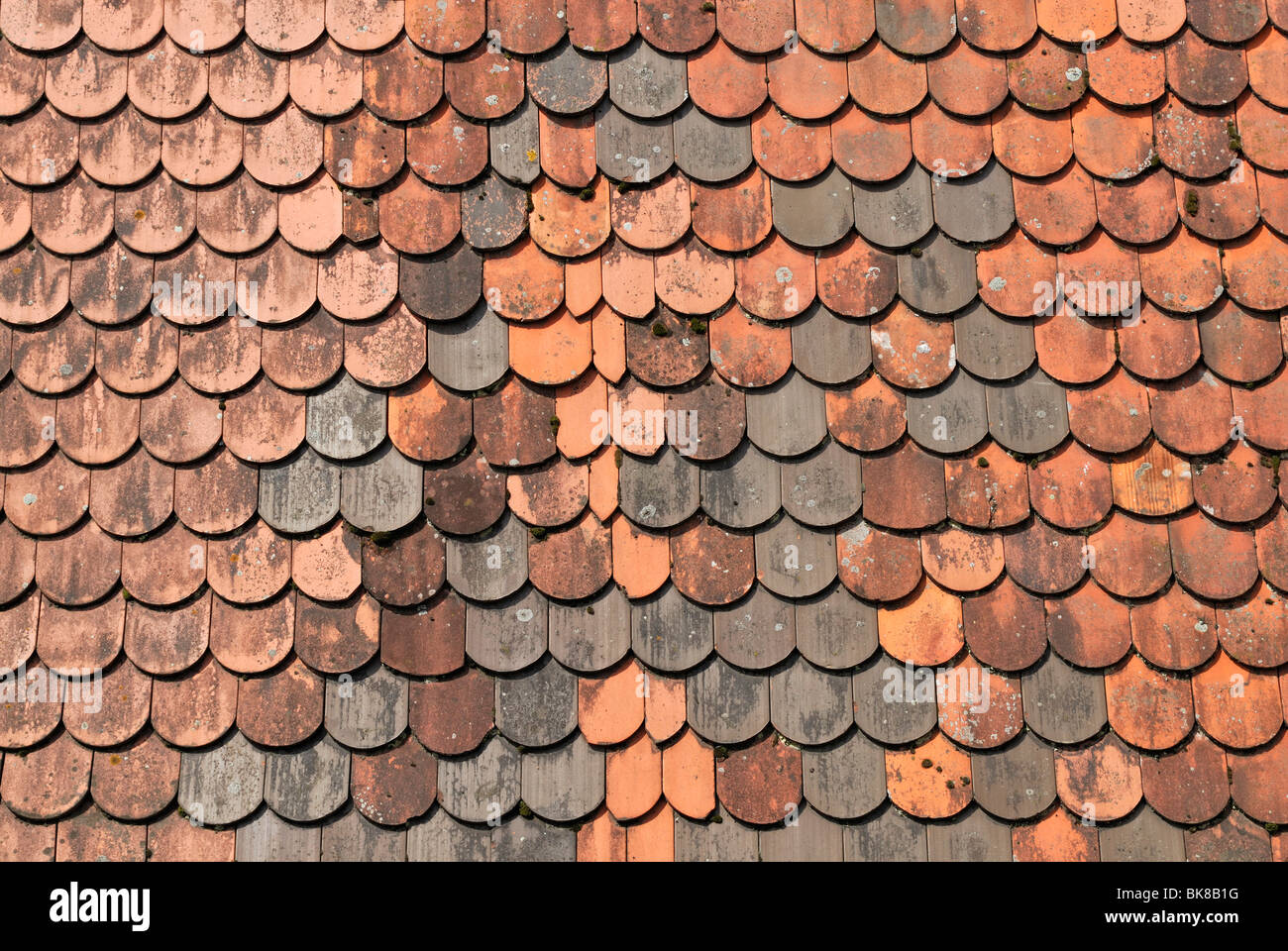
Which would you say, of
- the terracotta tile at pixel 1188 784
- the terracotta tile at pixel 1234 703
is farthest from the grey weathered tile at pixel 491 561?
the terracotta tile at pixel 1234 703

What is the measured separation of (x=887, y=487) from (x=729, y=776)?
881 mm

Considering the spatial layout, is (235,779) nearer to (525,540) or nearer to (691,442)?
(525,540)

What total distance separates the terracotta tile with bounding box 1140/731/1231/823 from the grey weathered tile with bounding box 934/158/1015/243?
4.90ft

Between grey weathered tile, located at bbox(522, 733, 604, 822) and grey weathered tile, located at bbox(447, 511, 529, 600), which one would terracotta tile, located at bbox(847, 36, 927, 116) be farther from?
grey weathered tile, located at bbox(522, 733, 604, 822)

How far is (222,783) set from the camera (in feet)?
9.34

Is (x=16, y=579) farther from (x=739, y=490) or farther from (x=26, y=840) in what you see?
(x=739, y=490)

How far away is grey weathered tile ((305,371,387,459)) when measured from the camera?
299 cm

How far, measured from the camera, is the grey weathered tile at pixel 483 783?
9.26 feet

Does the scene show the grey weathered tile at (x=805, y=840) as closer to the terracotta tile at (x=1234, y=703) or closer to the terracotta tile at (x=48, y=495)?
the terracotta tile at (x=1234, y=703)

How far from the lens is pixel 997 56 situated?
3.17 metres

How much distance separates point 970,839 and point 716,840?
0.66m

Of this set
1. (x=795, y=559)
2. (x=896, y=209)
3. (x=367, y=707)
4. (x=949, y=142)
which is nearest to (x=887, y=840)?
(x=795, y=559)
